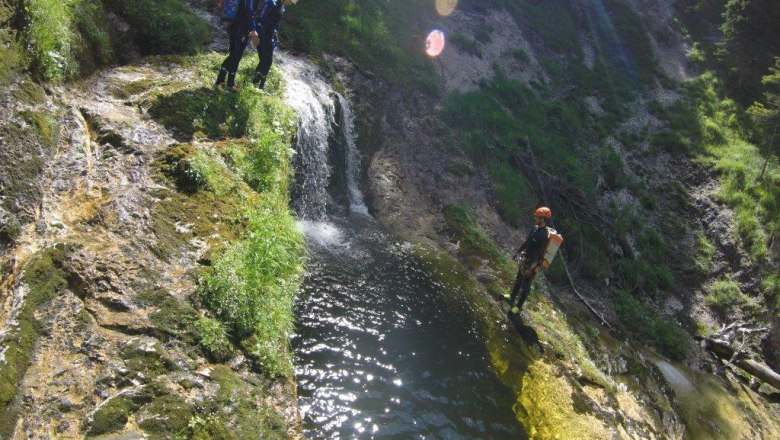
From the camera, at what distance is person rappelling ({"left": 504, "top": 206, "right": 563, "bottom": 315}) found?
1112cm

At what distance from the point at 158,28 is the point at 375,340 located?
29.3ft

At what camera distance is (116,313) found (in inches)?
199

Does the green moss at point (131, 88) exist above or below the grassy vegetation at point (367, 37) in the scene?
below

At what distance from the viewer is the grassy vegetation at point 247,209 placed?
6098 mm

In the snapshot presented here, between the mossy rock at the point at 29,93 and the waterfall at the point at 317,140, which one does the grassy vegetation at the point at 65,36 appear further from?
the waterfall at the point at 317,140

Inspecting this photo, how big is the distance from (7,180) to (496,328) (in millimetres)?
8706

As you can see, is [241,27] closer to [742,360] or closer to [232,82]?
[232,82]

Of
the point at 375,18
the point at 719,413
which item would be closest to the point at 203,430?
Result: the point at 719,413

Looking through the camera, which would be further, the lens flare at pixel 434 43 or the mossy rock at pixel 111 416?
the lens flare at pixel 434 43

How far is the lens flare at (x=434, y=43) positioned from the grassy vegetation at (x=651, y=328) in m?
13.0

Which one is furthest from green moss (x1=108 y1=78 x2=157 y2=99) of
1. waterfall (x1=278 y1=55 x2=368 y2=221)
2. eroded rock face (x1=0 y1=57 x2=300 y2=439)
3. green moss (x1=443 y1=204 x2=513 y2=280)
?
green moss (x1=443 y1=204 x2=513 y2=280)

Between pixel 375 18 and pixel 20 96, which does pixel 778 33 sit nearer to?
pixel 375 18

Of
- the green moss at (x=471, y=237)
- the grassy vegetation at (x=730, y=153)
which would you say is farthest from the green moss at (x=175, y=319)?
the grassy vegetation at (x=730, y=153)

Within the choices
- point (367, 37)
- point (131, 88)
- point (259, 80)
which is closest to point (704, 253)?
point (367, 37)
